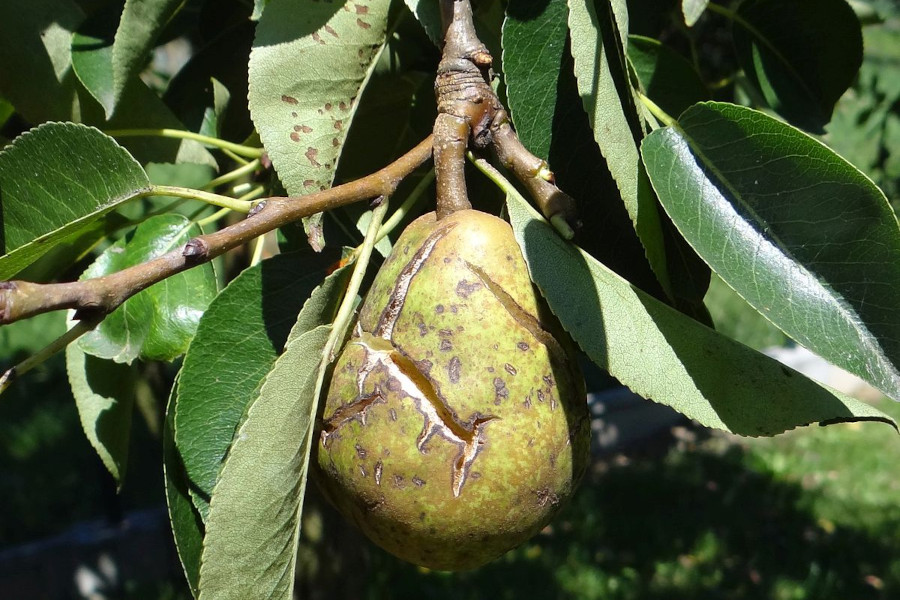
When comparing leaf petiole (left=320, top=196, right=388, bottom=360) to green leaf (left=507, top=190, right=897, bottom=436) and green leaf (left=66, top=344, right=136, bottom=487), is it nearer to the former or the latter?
green leaf (left=507, top=190, right=897, bottom=436)

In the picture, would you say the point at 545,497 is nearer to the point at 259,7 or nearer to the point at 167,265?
the point at 167,265

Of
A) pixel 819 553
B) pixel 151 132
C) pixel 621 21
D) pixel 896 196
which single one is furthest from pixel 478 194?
pixel 819 553

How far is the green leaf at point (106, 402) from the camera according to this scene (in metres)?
1.24

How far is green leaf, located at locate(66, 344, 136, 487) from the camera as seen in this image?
1.24 meters

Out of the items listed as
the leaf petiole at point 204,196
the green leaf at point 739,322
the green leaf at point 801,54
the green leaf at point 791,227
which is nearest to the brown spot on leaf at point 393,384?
the leaf petiole at point 204,196

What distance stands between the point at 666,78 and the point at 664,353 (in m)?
0.40

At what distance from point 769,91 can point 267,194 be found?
2.47 ft

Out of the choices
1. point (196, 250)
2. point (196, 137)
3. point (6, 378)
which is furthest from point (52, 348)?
point (196, 137)

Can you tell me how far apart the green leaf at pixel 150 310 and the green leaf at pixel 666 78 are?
0.59m

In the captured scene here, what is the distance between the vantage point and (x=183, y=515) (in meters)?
1.04

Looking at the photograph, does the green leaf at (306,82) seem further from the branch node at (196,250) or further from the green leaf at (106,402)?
the green leaf at (106,402)

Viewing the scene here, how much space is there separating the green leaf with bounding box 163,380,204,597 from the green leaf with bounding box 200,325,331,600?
15cm

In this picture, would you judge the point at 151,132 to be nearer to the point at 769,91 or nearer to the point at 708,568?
the point at 769,91

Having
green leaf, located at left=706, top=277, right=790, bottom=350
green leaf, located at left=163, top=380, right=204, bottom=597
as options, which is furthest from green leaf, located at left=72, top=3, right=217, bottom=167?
green leaf, located at left=706, top=277, right=790, bottom=350
